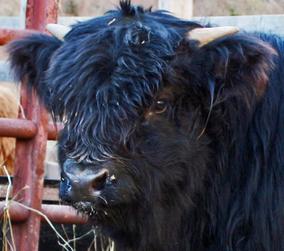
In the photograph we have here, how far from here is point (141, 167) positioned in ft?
13.3

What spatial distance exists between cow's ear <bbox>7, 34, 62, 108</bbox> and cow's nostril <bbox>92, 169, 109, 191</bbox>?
84cm

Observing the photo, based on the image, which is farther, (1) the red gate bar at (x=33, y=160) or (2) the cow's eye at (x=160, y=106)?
(1) the red gate bar at (x=33, y=160)

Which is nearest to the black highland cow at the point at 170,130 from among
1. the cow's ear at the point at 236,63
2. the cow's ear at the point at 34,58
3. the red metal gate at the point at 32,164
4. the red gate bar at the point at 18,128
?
the cow's ear at the point at 236,63

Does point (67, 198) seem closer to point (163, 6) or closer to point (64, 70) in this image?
point (64, 70)

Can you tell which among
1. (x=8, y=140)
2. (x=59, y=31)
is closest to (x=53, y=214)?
(x=59, y=31)

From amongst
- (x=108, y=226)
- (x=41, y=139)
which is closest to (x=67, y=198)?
(x=108, y=226)

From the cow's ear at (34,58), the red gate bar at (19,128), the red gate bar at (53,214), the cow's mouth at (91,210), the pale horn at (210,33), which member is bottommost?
the red gate bar at (53,214)

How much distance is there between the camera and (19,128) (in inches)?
223

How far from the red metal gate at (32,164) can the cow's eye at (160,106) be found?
1.75m

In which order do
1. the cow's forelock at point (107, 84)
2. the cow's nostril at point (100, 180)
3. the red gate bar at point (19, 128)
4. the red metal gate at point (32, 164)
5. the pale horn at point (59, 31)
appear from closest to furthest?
the cow's nostril at point (100, 180) → the cow's forelock at point (107, 84) → the pale horn at point (59, 31) → the red gate bar at point (19, 128) → the red metal gate at point (32, 164)

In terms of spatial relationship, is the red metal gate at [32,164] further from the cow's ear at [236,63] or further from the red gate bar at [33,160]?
the cow's ear at [236,63]

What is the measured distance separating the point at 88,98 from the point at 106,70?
15 cm

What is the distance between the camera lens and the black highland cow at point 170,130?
13.0 feet

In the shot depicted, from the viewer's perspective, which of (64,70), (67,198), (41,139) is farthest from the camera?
(41,139)
